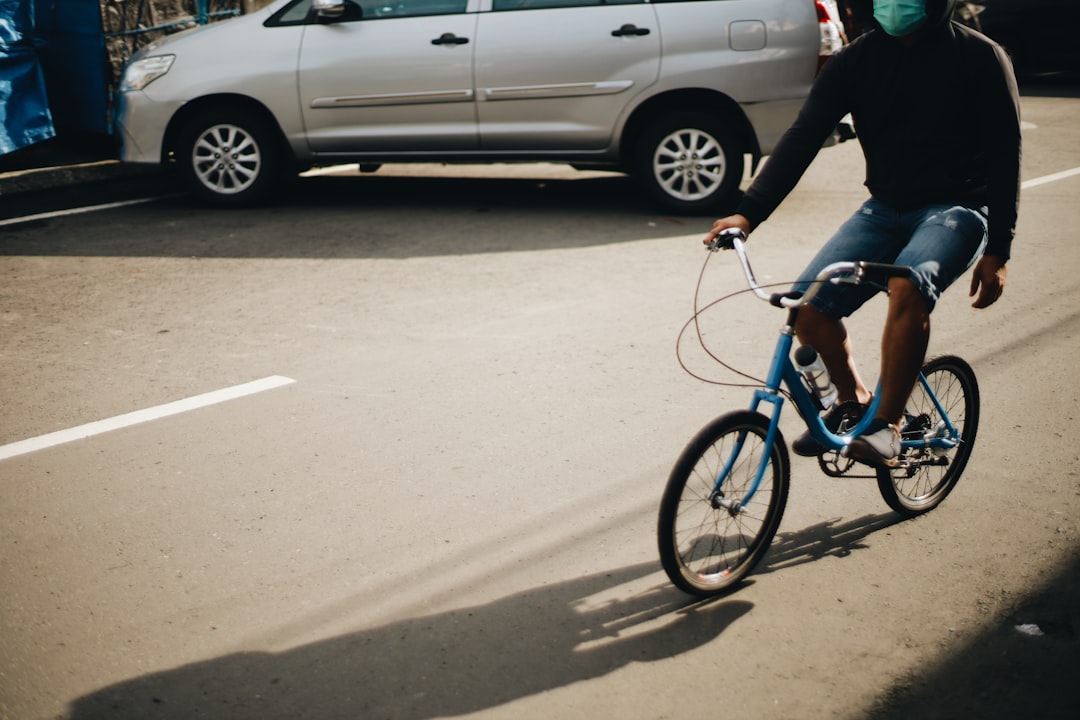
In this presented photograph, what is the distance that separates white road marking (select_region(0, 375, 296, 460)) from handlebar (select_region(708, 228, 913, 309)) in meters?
2.56

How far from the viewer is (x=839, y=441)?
140 inches

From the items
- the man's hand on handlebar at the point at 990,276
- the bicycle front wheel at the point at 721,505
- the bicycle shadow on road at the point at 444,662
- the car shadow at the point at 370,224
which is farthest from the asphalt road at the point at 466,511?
the man's hand on handlebar at the point at 990,276

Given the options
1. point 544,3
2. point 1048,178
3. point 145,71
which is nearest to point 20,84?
point 145,71

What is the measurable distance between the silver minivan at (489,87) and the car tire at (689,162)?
0.01 metres

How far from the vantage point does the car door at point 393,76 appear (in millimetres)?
8156

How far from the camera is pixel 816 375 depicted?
3562 mm

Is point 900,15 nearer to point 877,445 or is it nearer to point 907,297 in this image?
point 907,297

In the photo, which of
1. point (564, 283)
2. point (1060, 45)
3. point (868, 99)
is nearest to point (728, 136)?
point (564, 283)

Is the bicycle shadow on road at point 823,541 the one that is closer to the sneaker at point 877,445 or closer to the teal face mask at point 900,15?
the sneaker at point 877,445

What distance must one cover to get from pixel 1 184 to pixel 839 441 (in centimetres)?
804

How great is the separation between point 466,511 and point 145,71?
19.1 feet

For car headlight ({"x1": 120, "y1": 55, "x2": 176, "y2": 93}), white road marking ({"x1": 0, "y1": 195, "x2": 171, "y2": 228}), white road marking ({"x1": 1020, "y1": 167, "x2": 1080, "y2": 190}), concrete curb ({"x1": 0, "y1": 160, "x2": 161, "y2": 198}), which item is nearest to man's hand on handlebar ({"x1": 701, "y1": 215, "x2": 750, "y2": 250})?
car headlight ({"x1": 120, "y1": 55, "x2": 176, "y2": 93})

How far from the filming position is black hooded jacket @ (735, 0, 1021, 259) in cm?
340

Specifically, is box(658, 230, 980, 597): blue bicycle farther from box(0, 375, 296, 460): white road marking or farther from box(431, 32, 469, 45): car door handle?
box(431, 32, 469, 45): car door handle
